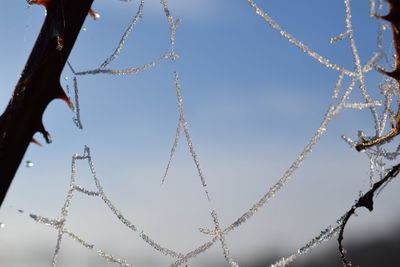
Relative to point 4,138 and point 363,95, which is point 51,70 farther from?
point 363,95

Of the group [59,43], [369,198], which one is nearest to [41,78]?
[59,43]

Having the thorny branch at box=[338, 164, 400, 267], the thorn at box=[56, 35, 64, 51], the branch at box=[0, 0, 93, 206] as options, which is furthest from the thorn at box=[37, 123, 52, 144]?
the thorny branch at box=[338, 164, 400, 267]

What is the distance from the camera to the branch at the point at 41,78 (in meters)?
0.94

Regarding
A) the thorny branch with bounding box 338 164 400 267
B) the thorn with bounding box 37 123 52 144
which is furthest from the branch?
the thorny branch with bounding box 338 164 400 267

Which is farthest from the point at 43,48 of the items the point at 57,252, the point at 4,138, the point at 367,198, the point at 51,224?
the point at 57,252

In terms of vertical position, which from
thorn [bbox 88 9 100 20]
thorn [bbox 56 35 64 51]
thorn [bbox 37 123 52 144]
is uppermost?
thorn [bbox 88 9 100 20]

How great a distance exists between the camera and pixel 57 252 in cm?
243

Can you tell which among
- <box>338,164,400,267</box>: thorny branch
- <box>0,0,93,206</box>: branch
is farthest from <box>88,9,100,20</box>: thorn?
<box>338,164,400,267</box>: thorny branch

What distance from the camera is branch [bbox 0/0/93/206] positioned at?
0.94 meters

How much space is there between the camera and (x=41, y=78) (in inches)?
37.8

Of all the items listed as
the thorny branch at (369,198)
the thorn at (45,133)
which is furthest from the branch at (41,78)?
the thorny branch at (369,198)

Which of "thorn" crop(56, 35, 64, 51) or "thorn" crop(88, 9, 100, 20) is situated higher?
"thorn" crop(88, 9, 100, 20)

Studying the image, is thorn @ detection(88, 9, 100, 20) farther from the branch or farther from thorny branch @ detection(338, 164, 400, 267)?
thorny branch @ detection(338, 164, 400, 267)

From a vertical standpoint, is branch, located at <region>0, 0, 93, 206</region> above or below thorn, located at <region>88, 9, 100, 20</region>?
below
